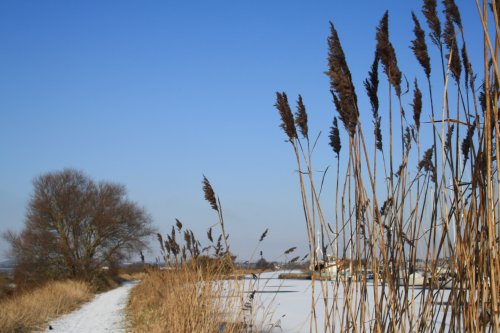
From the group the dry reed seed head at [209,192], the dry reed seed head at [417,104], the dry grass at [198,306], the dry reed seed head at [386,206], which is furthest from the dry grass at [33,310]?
the dry reed seed head at [417,104]

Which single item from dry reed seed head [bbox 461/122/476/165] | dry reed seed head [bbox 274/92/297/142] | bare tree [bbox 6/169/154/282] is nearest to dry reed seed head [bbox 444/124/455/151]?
dry reed seed head [bbox 461/122/476/165]

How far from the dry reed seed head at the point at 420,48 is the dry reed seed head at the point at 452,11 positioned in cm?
8

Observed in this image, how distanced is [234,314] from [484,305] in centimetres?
325

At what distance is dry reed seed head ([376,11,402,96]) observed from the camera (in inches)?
59.7

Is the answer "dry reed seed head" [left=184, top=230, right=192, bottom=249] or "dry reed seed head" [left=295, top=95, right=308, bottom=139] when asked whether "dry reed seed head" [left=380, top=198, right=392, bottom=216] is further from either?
"dry reed seed head" [left=184, top=230, right=192, bottom=249]

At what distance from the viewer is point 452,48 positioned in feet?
4.86

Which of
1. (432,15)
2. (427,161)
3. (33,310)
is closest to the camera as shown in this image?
(432,15)

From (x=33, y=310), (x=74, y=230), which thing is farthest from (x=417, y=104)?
(x=74, y=230)

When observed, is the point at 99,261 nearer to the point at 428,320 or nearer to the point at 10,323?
the point at 10,323

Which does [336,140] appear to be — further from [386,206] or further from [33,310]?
[33,310]

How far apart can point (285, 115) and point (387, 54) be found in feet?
1.24

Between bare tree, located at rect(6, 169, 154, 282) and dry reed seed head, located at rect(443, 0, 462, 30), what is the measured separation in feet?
89.2

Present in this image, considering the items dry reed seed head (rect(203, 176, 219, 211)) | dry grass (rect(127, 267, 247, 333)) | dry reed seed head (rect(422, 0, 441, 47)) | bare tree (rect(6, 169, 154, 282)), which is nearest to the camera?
dry reed seed head (rect(422, 0, 441, 47))

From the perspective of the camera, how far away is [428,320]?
1831 millimetres
